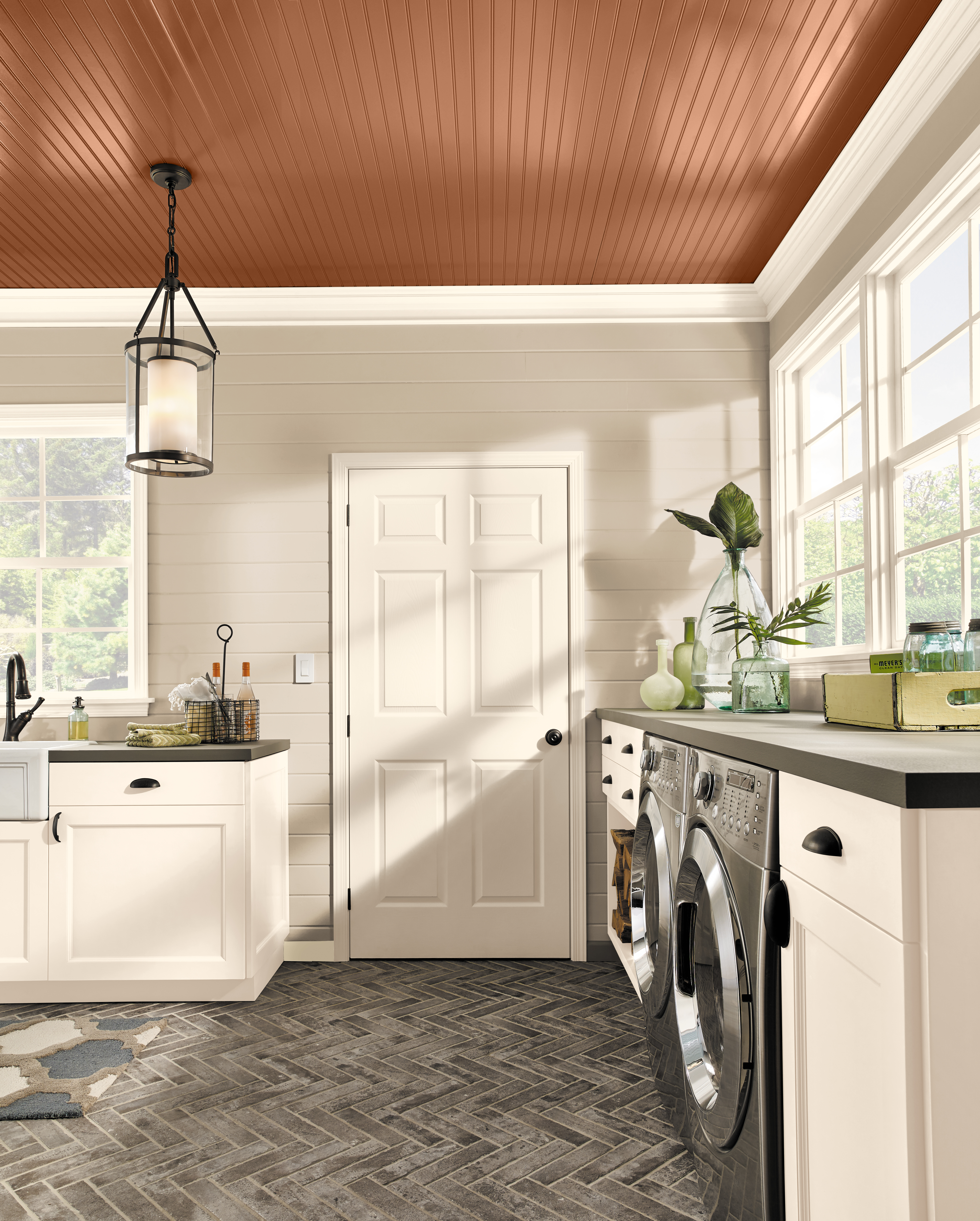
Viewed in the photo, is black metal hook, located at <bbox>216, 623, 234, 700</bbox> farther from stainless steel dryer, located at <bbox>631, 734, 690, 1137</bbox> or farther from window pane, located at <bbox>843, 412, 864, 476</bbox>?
window pane, located at <bbox>843, 412, 864, 476</bbox>

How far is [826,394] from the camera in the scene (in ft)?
10.6

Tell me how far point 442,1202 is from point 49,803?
6.24 feet

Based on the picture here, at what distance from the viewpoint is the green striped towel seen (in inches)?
122

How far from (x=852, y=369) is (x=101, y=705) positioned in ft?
10.2

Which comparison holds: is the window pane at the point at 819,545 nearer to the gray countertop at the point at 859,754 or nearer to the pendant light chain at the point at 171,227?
the gray countertop at the point at 859,754

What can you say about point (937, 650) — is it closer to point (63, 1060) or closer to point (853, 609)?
point (853, 609)

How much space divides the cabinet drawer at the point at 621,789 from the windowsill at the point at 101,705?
186 cm

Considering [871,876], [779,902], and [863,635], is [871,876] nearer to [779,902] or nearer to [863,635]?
[779,902]

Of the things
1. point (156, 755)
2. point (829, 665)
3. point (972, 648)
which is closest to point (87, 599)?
Answer: point (156, 755)

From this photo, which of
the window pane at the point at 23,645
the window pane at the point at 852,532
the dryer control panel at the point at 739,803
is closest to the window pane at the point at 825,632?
the window pane at the point at 852,532

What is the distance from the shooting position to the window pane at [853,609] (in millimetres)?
2865

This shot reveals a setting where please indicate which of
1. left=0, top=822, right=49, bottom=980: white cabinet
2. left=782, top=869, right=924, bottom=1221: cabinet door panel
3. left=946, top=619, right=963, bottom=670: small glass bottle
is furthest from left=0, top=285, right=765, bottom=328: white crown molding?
left=782, top=869, right=924, bottom=1221: cabinet door panel

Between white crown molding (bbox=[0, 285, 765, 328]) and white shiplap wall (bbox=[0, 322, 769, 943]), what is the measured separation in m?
0.04

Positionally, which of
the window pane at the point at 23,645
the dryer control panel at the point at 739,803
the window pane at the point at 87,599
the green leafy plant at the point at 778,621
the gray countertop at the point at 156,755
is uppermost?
the window pane at the point at 87,599
